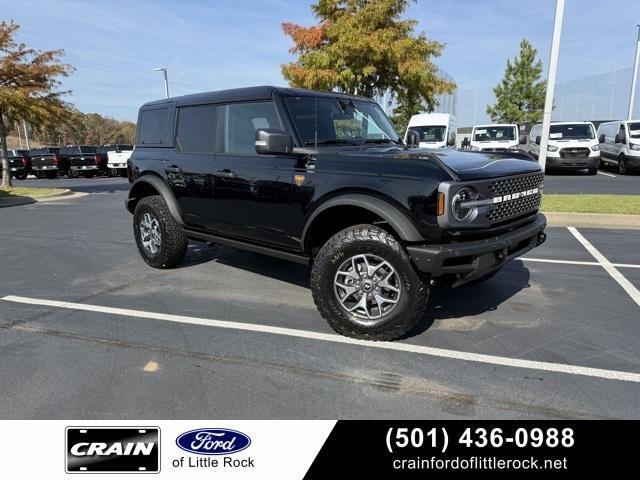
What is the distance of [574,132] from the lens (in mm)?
17438

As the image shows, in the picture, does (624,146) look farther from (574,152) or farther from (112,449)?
(112,449)

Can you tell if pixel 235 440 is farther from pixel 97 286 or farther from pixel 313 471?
pixel 97 286

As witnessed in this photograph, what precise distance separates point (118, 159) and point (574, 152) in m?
20.8

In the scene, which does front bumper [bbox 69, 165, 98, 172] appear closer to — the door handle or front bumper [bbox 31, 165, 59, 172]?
front bumper [bbox 31, 165, 59, 172]

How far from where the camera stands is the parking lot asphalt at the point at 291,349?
281 centimetres

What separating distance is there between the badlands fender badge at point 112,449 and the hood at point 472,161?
94.3 inches

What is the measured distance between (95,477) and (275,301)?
257 centimetres

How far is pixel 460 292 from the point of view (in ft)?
15.7

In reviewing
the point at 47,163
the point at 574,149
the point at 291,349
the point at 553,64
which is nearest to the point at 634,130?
the point at 574,149

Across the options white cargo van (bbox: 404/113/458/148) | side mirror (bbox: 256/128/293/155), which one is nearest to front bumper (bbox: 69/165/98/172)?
white cargo van (bbox: 404/113/458/148)

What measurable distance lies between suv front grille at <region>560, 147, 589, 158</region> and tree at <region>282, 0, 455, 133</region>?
16.4 feet

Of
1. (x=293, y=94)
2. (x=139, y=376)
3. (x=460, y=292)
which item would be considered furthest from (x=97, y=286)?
(x=460, y=292)

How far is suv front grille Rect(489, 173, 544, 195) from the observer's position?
3512mm

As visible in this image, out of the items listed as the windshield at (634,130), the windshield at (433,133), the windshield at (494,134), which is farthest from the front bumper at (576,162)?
the windshield at (433,133)
